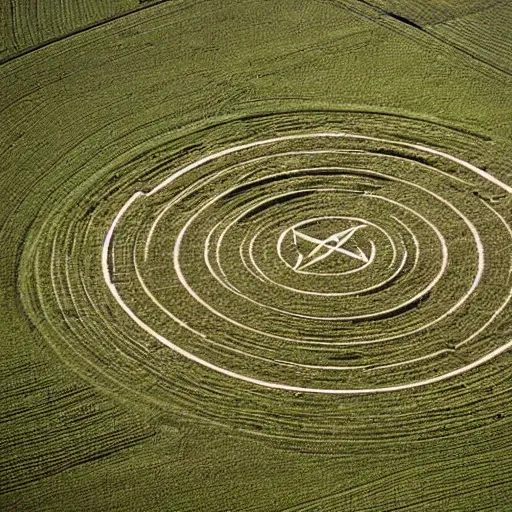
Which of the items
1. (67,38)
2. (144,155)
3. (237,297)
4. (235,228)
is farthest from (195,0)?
(237,297)

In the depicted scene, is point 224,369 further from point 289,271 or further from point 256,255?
point 256,255

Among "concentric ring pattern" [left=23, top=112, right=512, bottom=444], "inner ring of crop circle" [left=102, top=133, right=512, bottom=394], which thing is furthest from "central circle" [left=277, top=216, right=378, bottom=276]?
"inner ring of crop circle" [left=102, top=133, right=512, bottom=394]

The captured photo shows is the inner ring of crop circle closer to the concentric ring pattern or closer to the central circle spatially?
the concentric ring pattern

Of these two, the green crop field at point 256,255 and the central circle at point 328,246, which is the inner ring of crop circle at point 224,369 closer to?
the green crop field at point 256,255

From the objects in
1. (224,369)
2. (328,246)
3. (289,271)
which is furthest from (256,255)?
(224,369)

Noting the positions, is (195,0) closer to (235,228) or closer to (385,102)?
(385,102)

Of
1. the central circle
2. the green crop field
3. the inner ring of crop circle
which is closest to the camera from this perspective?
the green crop field
